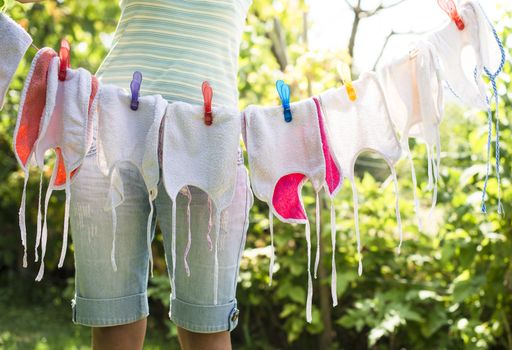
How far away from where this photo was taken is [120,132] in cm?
136

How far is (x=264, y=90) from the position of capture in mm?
3191

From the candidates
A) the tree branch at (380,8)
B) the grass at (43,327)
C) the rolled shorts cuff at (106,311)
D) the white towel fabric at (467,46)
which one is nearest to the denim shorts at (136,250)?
the rolled shorts cuff at (106,311)

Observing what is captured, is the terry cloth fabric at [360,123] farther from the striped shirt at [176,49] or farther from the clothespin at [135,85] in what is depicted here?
the clothespin at [135,85]

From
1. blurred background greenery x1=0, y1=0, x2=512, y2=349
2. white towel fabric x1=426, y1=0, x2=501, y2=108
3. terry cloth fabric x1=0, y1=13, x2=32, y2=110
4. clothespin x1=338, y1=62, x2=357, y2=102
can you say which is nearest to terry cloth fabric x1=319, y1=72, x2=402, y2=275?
clothespin x1=338, y1=62, x2=357, y2=102

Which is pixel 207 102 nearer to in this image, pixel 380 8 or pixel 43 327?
pixel 380 8

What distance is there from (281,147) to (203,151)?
155 millimetres

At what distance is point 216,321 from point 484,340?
55.2 inches

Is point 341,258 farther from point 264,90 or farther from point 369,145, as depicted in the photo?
point 369,145

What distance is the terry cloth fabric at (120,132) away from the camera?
A: 4.42ft

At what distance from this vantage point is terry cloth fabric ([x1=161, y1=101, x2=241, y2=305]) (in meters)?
1.35

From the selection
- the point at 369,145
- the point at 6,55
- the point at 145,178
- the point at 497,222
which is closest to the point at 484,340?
the point at 497,222

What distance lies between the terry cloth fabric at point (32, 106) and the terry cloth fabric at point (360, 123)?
0.52 m

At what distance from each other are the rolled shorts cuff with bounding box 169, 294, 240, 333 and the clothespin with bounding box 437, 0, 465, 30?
2.33ft

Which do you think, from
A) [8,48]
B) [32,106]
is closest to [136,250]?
[32,106]
